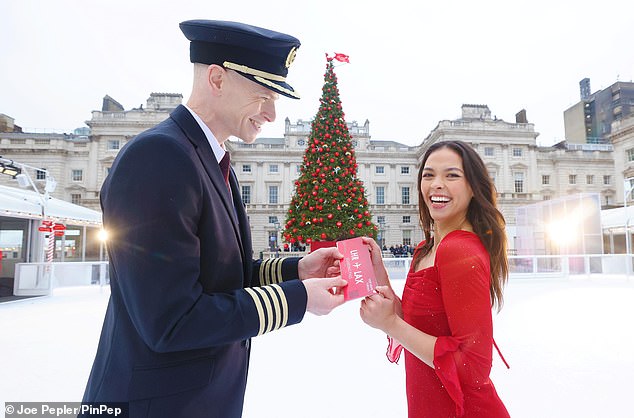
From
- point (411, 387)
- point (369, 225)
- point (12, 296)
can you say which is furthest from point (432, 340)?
point (12, 296)

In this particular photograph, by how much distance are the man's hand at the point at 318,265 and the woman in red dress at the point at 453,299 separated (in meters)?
0.20

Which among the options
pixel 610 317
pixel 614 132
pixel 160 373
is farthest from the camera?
pixel 614 132

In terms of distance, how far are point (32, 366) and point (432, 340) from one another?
4.51 meters

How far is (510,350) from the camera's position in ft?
13.9

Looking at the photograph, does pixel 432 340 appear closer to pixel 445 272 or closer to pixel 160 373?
pixel 445 272

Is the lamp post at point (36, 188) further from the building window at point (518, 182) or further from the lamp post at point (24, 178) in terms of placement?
the building window at point (518, 182)

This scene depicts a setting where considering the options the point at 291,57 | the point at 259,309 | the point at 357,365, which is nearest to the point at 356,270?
the point at 259,309

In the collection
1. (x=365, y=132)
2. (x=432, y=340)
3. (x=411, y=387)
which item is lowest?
(x=411, y=387)

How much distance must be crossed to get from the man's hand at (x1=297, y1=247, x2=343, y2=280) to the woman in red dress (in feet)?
0.66

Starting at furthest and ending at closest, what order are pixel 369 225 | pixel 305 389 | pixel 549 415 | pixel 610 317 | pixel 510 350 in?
pixel 369 225 → pixel 610 317 → pixel 510 350 → pixel 305 389 → pixel 549 415

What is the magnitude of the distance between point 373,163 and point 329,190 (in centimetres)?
3089

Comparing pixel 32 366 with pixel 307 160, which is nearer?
pixel 32 366

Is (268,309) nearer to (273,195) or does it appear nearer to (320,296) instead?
(320,296)

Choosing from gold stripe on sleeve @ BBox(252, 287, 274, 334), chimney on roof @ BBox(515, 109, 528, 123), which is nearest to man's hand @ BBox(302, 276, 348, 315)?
gold stripe on sleeve @ BBox(252, 287, 274, 334)
